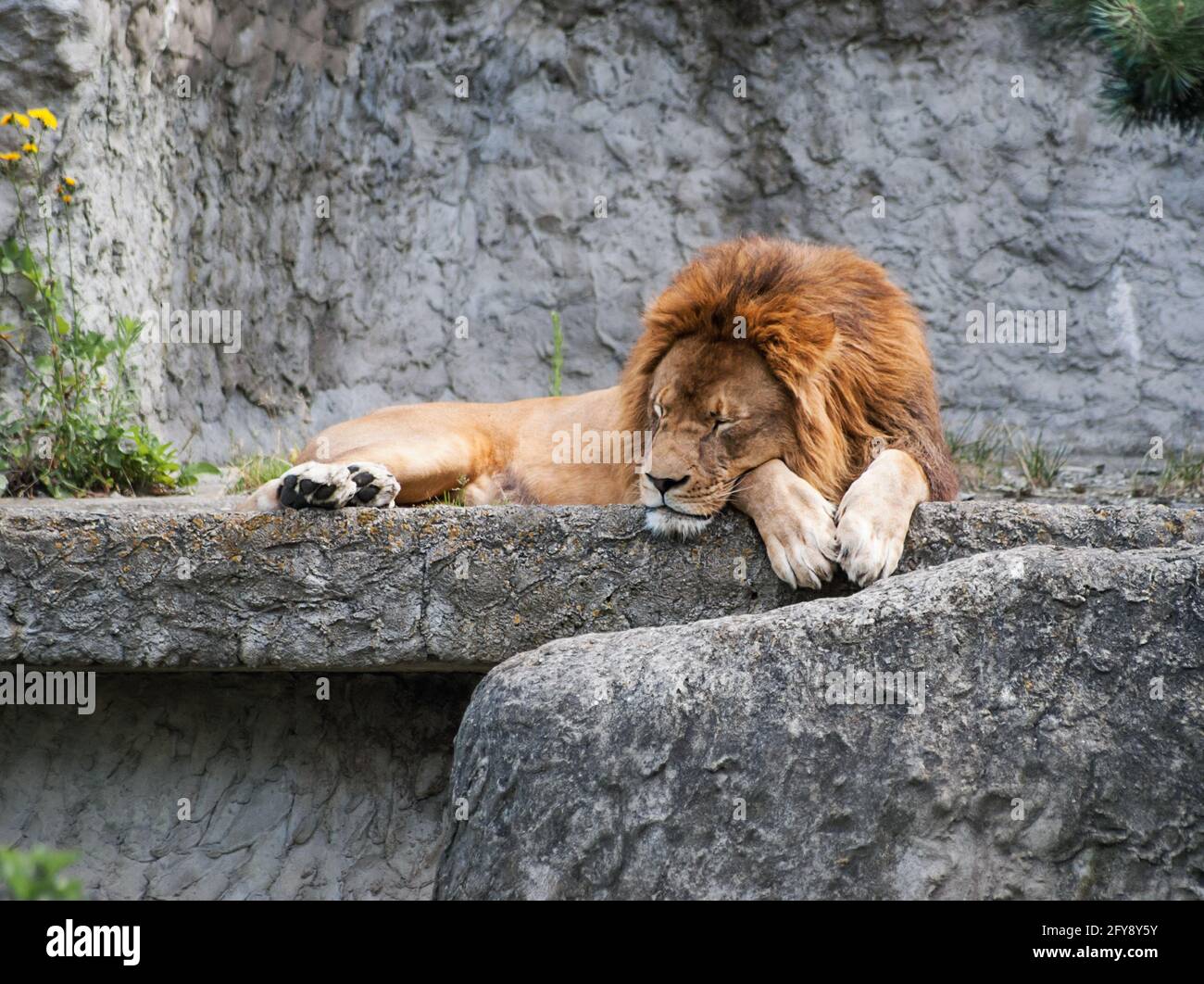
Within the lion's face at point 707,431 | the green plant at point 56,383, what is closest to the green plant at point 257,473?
the green plant at point 56,383

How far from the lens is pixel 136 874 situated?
3.96 m

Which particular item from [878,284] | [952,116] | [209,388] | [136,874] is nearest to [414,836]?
[136,874]

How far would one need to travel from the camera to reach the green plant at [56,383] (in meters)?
4.99

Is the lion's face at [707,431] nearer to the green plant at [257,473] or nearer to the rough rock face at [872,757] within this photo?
the rough rock face at [872,757]

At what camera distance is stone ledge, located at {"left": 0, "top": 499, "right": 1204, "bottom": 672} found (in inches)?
137

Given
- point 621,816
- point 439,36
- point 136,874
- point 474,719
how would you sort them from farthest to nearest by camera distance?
point 439,36, point 136,874, point 474,719, point 621,816

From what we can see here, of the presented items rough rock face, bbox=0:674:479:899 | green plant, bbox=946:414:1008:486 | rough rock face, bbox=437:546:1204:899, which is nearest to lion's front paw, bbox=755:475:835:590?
rough rock face, bbox=437:546:1204:899

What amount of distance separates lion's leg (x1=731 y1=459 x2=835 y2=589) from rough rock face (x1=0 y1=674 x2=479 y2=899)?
111 cm

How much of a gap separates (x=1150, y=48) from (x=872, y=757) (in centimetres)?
268

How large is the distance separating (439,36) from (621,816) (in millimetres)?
5738

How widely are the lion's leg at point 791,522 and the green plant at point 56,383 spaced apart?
8.72ft

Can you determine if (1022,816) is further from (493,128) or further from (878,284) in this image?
(493,128)

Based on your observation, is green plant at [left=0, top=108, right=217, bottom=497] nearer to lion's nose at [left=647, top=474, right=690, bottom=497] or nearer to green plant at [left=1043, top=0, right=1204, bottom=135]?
lion's nose at [left=647, top=474, right=690, bottom=497]

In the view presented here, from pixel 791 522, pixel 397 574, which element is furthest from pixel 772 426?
pixel 397 574
